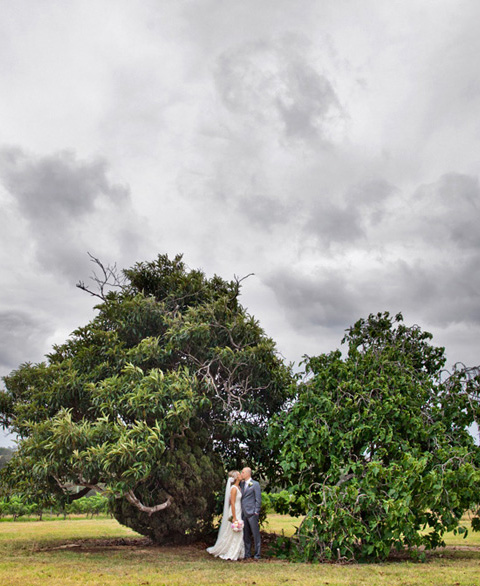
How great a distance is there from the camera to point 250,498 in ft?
38.3

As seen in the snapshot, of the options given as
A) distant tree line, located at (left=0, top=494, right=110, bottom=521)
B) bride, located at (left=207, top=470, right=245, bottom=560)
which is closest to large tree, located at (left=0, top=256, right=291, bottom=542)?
bride, located at (left=207, top=470, right=245, bottom=560)

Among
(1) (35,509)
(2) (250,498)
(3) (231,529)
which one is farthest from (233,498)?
(1) (35,509)

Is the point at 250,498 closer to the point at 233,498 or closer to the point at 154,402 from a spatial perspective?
the point at 233,498

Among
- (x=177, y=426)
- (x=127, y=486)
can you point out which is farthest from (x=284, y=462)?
(x=127, y=486)

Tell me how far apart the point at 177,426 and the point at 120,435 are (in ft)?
4.62

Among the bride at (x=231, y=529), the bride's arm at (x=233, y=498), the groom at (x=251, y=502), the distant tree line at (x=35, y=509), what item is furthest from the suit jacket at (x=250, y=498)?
the distant tree line at (x=35, y=509)

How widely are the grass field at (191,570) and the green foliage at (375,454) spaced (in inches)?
27.3

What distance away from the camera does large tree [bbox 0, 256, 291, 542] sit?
11430 mm

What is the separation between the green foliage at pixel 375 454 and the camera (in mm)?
10812

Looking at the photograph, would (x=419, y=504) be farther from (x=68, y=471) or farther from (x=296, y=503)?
(x=68, y=471)

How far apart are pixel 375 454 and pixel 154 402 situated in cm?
518

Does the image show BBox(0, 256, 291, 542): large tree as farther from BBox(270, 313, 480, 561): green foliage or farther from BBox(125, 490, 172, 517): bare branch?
BBox(270, 313, 480, 561): green foliage

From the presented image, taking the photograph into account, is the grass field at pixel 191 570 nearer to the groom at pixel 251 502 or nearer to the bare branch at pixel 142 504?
the groom at pixel 251 502

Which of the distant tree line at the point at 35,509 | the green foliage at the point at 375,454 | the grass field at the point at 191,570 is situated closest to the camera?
the grass field at the point at 191,570
